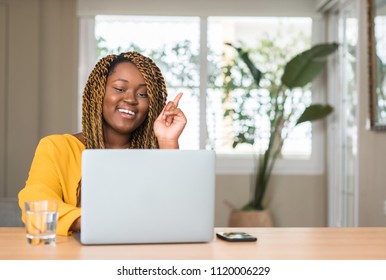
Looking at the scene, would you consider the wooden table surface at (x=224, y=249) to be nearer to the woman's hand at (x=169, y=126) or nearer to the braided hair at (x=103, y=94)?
the woman's hand at (x=169, y=126)

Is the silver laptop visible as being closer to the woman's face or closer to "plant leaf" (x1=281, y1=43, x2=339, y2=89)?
the woman's face

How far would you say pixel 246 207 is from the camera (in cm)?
588

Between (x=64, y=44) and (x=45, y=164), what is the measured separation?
161 inches

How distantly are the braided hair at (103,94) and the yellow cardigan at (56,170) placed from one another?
0.09m

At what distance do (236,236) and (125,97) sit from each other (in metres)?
0.78

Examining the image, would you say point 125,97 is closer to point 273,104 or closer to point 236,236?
point 236,236

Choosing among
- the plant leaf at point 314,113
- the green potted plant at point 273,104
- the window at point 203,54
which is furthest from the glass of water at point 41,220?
the window at point 203,54

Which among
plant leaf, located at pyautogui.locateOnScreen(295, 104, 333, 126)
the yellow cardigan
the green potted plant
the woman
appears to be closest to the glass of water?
the yellow cardigan

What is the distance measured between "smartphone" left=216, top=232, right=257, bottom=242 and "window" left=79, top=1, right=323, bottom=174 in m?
4.24

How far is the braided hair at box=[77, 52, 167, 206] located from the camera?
2.39 m

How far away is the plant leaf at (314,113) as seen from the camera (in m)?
5.70

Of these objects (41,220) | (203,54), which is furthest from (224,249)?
(203,54)
